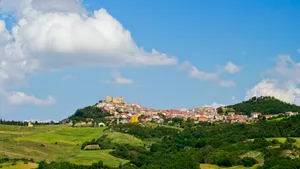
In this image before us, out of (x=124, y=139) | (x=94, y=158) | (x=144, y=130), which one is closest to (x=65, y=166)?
(x=94, y=158)

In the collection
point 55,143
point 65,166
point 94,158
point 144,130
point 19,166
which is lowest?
point 65,166

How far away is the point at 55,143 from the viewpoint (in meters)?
151

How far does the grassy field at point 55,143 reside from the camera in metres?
125

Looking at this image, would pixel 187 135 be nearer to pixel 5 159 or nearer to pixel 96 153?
pixel 96 153

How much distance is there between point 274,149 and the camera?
98562mm

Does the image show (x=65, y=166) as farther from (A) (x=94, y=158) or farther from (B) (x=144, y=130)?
(B) (x=144, y=130)

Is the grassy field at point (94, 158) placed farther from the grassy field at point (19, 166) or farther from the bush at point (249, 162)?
the bush at point (249, 162)

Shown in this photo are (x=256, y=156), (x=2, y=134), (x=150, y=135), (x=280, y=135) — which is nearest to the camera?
(x=256, y=156)

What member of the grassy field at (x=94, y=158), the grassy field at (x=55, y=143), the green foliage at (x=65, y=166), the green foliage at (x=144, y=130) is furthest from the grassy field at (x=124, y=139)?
the green foliage at (x=65, y=166)

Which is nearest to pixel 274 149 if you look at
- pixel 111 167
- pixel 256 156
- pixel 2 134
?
pixel 256 156

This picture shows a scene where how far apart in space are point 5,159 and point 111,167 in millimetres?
24496

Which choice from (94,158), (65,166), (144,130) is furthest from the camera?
(144,130)

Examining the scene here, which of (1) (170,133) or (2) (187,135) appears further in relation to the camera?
(1) (170,133)

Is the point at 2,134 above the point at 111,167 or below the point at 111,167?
above
